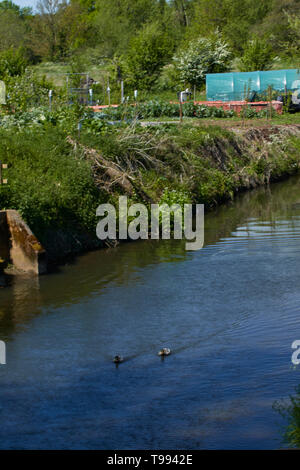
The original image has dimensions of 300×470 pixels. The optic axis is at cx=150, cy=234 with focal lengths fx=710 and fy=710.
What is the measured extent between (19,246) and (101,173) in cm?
518

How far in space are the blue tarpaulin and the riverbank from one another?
837 inches

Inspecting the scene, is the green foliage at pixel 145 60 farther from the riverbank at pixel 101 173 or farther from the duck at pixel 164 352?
the duck at pixel 164 352

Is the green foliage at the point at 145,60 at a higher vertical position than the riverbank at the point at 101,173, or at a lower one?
higher

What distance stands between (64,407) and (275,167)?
24.3m

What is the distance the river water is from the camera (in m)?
9.03

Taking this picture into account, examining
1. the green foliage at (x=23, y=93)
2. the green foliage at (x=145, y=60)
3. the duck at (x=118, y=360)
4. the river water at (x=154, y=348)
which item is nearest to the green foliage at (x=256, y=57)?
the green foliage at (x=145, y=60)

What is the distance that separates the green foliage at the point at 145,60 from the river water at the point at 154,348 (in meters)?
39.7

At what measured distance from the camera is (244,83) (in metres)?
50.6

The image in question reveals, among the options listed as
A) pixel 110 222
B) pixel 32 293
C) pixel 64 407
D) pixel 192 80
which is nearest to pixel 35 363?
pixel 64 407

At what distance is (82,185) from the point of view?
1980cm

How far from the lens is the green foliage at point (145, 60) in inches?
2260

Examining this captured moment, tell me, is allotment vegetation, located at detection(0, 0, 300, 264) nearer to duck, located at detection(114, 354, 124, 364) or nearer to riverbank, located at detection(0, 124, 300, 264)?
riverbank, located at detection(0, 124, 300, 264)

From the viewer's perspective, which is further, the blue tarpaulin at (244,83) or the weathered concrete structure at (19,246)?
the blue tarpaulin at (244,83)

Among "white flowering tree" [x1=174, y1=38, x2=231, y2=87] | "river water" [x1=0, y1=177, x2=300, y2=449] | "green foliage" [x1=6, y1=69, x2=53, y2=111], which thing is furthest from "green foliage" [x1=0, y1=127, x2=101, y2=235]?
"white flowering tree" [x1=174, y1=38, x2=231, y2=87]
